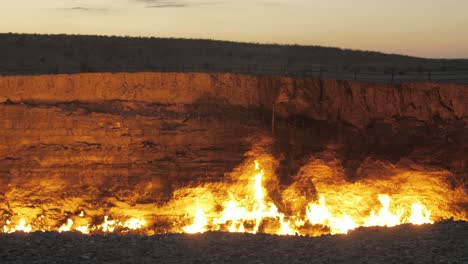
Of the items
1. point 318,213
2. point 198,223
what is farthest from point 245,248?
point 318,213

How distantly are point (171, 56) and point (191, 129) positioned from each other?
3286 cm

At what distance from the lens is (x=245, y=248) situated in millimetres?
10969

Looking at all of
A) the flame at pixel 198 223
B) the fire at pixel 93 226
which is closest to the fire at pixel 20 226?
the fire at pixel 93 226

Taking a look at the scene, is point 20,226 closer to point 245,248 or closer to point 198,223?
→ point 198,223

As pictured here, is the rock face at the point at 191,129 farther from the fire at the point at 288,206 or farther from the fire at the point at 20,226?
the fire at the point at 20,226

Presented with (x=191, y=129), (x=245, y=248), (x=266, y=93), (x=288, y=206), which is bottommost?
(x=245, y=248)

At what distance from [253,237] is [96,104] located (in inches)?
462

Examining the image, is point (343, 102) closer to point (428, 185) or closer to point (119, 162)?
point (428, 185)

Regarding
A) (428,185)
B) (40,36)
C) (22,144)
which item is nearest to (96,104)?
(22,144)

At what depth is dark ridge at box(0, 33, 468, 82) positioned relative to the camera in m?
43.0

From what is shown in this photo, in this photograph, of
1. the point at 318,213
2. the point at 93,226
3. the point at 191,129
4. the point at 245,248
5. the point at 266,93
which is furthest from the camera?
the point at 266,93

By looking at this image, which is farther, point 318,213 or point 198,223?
point 318,213

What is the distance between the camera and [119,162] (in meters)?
22.0

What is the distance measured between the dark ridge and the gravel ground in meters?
26.4
